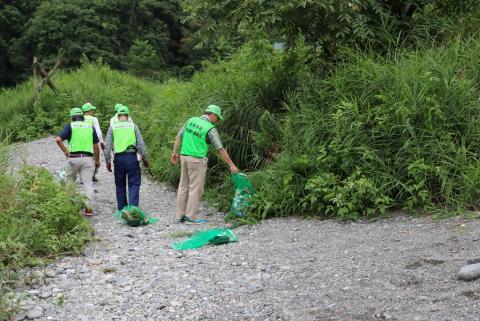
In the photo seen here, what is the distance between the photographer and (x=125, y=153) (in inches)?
349

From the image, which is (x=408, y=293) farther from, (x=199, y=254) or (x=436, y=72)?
(x=436, y=72)

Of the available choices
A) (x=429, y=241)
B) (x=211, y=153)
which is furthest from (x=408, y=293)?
(x=211, y=153)

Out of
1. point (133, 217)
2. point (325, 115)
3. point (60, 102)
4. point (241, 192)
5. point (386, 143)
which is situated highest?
point (325, 115)

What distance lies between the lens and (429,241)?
5945mm

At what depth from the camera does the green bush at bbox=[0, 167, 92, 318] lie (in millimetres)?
5789

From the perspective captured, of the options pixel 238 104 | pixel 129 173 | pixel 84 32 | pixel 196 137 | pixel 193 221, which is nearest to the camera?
pixel 196 137

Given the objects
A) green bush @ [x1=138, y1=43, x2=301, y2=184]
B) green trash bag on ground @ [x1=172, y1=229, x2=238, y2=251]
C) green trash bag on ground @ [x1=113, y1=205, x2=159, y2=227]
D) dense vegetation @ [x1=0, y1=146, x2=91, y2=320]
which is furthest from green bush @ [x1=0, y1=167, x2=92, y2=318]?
green bush @ [x1=138, y1=43, x2=301, y2=184]

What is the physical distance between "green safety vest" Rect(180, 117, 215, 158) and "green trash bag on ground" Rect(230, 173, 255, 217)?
0.63 m

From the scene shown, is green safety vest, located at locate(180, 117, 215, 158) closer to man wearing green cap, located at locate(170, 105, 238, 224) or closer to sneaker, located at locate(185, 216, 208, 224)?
man wearing green cap, located at locate(170, 105, 238, 224)

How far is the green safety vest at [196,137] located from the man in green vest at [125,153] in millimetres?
962

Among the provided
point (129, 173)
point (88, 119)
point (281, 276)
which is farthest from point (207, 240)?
point (88, 119)

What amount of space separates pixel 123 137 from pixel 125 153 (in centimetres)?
25

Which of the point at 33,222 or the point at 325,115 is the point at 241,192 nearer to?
the point at 325,115

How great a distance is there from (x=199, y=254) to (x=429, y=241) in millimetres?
2565
